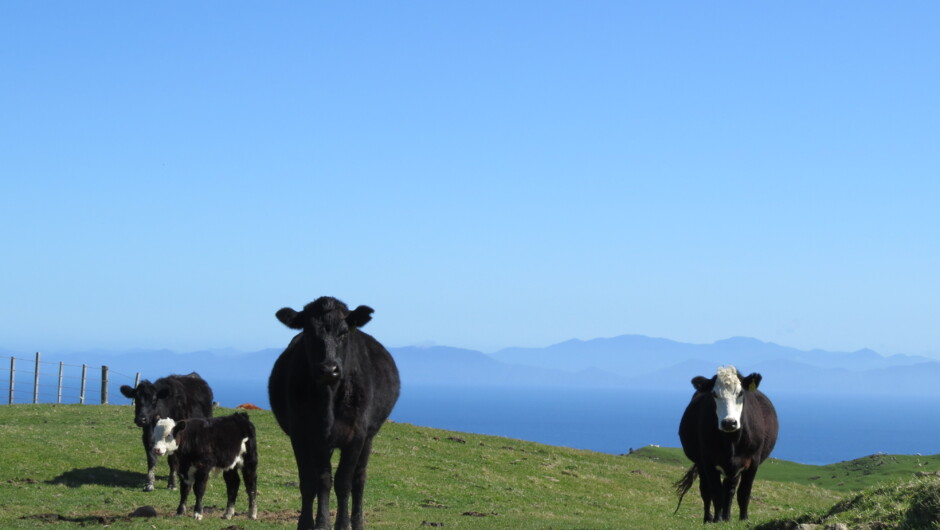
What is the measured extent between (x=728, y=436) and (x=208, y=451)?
9391 mm

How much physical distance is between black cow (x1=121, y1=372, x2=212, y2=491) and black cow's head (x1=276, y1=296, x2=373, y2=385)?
33.0 feet

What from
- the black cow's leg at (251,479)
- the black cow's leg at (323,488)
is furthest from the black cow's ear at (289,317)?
the black cow's leg at (251,479)

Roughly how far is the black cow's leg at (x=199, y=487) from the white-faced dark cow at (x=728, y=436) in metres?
8.98

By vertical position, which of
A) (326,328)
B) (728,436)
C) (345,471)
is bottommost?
(345,471)

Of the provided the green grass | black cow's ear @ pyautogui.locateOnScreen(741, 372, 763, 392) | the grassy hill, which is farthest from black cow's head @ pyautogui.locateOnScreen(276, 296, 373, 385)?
the green grass

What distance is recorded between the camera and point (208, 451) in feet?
63.0

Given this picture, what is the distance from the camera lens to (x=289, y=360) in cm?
1441

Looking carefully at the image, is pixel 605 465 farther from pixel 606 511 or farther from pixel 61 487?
pixel 61 487

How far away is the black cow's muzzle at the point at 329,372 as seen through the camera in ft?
40.5

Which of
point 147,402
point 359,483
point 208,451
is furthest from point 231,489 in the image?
point 359,483

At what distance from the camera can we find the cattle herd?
512 inches

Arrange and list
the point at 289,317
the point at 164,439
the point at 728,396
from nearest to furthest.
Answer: the point at 289,317, the point at 728,396, the point at 164,439

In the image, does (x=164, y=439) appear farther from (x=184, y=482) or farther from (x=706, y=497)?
(x=706, y=497)

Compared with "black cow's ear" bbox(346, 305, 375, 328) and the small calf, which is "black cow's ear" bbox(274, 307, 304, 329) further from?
the small calf
